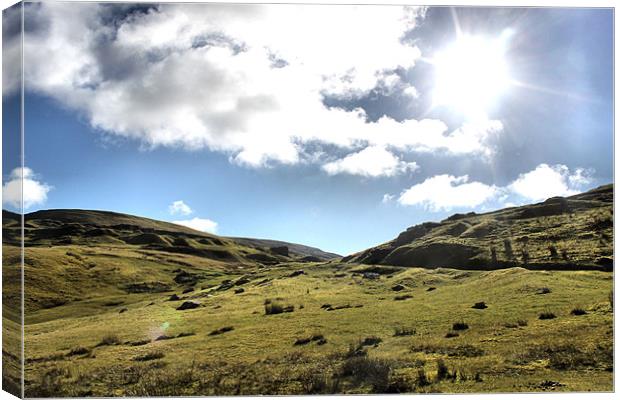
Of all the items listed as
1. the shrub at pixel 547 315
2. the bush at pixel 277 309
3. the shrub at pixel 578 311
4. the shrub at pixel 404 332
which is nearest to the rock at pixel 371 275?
the bush at pixel 277 309

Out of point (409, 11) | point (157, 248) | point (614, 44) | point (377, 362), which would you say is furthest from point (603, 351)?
point (157, 248)

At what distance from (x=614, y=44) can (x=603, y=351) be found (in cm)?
1435

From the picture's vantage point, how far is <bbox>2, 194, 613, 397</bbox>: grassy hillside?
19453 millimetres

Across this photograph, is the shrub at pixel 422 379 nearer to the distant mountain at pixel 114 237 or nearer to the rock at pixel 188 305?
the rock at pixel 188 305

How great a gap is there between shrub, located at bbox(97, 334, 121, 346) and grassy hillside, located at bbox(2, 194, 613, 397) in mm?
157

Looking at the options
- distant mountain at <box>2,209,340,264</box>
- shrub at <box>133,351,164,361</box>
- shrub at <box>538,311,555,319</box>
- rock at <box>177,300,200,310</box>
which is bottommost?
shrub at <box>133,351,164,361</box>

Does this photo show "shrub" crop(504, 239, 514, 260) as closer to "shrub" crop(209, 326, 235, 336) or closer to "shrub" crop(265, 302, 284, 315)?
"shrub" crop(265, 302, 284, 315)

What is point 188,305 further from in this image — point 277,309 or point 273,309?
point 277,309

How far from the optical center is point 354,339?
25.1 m

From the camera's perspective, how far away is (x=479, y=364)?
63.9ft

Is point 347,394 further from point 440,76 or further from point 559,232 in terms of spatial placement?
point 559,232

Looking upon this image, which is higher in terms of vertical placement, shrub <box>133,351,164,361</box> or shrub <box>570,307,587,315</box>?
shrub <box>570,307,587,315</box>

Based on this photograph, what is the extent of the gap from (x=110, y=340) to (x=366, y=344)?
1529 cm

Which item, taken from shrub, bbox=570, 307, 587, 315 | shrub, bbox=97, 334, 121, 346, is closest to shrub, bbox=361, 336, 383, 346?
shrub, bbox=570, 307, 587, 315
